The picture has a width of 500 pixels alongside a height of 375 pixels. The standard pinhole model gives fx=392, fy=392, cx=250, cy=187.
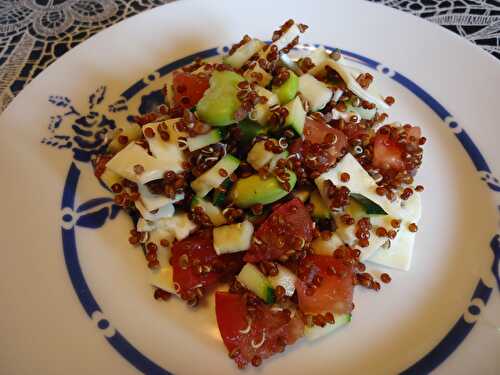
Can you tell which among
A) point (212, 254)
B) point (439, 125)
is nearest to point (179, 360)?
point (212, 254)

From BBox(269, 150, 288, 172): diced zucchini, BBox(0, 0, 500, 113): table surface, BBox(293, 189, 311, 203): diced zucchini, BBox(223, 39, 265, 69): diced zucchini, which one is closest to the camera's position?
BBox(269, 150, 288, 172): diced zucchini

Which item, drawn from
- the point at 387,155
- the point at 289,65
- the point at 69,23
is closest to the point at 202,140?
the point at 289,65

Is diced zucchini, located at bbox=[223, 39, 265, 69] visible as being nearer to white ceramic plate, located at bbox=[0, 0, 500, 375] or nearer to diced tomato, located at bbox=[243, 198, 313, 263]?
white ceramic plate, located at bbox=[0, 0, 500, 375]

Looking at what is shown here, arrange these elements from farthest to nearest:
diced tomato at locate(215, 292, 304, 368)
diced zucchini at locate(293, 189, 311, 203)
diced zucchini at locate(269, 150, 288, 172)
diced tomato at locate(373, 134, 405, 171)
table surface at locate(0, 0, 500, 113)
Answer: table surface at locate(0, 0, 500, 113), diced tomato at locate(373, 134, 405, 171), diced zucchini at locate(293, 189, 311, 203), diced zucchini at locate(269, 150, 288, 172), diced tomato at locate(215, 292, 304, 368)

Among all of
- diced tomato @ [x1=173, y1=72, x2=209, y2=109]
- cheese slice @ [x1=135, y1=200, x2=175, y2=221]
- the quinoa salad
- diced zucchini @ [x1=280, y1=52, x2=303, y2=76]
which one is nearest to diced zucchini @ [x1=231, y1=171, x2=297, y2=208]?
the quinoa salad

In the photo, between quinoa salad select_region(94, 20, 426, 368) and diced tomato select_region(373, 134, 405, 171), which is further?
diced tomato select_region(373, 134, 405, 171)

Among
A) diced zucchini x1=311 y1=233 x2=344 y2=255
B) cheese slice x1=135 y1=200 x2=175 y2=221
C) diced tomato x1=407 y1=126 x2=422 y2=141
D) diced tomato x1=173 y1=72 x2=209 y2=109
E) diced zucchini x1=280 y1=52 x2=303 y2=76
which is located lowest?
diced zucchini x1=311 y1=233 x2=344 y2=255

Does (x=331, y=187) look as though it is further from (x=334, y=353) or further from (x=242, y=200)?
(x=334, y=353)

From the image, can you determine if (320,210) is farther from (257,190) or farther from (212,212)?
(212,212)
